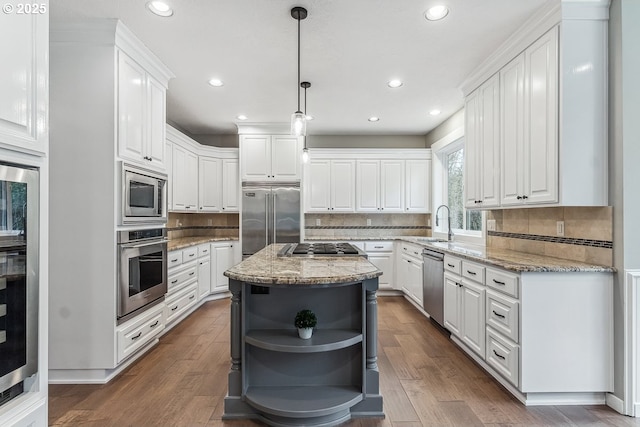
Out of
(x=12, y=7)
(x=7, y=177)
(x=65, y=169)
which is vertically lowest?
(x=7, y=177)

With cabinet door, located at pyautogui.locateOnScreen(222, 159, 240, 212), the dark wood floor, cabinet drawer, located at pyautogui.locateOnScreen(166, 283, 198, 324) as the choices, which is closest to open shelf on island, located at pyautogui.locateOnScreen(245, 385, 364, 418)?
the dark wood floor

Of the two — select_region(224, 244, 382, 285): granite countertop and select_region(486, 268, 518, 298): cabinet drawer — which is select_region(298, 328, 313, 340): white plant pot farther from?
select_region(486, 268, 518, 298): cabinet drawer

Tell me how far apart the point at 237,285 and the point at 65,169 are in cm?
169

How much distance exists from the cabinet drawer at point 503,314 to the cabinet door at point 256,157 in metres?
3.66

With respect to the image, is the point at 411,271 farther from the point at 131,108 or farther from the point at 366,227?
the point at 131,108

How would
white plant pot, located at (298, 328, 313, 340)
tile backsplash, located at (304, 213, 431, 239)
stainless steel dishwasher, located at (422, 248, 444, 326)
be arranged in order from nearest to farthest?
white plant pot, located at (298, 328, 313, 340), stainless steel dishwasher, located at (422, 248, 444, 326), tile backsplash, located at (304, 213, 431, 239)

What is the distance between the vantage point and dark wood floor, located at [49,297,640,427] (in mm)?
2094

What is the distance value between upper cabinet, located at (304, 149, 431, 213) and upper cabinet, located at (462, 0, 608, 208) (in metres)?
2.68

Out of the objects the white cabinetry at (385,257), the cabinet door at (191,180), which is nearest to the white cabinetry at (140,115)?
the cabinet door at (191,180)

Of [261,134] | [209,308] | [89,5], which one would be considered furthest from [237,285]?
[261,134]

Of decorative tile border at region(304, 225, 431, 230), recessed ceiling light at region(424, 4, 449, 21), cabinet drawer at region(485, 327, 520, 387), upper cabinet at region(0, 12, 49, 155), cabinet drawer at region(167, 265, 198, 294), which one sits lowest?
cabinet drawer at region(485, 327, 520, 387)

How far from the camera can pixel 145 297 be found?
116 inches

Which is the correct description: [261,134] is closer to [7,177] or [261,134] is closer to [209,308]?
[209,308]

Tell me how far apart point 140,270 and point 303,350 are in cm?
174
